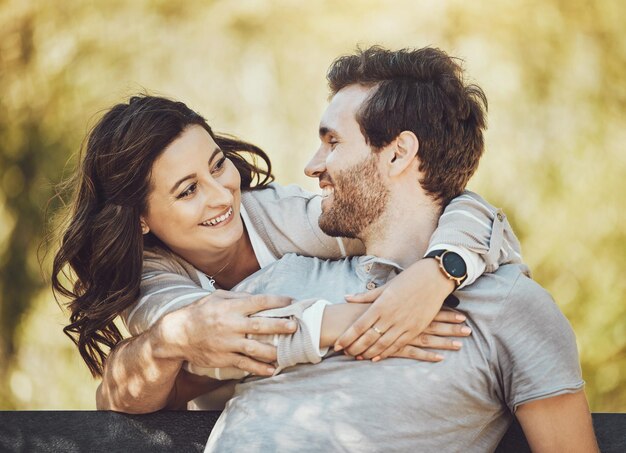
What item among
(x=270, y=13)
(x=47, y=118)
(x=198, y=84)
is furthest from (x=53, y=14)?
(x=270, y=13)

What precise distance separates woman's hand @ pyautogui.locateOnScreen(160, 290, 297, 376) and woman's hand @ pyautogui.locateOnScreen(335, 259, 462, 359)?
0.49 feet

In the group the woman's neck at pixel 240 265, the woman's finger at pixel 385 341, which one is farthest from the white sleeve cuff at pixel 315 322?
the woman's neck at pixel 240 265

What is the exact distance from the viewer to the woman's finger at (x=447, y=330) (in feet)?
6.22

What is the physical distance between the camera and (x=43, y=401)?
5.13m

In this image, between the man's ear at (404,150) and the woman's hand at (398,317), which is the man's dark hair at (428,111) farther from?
the woman's hand at (398,317)

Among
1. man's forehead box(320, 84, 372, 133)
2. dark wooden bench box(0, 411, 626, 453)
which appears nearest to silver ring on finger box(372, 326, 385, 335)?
dark wooden bench box(0, 411, 626, 453)

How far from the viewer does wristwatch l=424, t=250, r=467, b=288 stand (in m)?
1.90

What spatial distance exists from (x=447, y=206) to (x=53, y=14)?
3.87 meters

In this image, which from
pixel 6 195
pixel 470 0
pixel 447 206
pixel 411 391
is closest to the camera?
pixel 411 391

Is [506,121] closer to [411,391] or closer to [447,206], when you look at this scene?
[447,206]

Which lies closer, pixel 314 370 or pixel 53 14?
A: pixel 314 370

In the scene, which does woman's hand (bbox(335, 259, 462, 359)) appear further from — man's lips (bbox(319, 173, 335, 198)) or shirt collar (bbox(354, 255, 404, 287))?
man's lips (bbox(319, 173, 335, 198))

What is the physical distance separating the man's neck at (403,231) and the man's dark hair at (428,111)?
2.6 inches

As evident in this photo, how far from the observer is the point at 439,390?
73.7 inches
